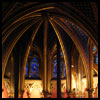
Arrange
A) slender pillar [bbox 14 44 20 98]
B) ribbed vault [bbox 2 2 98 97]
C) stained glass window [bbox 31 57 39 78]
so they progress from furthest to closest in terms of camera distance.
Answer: stained glass window [bbox 31 57 39 78], slender pillar [bbox 14 44 20 98], ribbed vault [bbox 2 2 98 97]

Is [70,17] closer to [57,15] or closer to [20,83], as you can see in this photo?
[57,15]

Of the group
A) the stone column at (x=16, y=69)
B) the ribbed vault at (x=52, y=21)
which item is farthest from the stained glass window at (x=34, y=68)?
the stone column at (x=16, y=69)

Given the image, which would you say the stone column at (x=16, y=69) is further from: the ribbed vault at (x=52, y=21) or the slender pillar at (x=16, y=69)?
the ribbed vault at (x=52, y=21)

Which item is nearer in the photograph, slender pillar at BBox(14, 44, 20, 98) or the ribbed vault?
the ribbed vault

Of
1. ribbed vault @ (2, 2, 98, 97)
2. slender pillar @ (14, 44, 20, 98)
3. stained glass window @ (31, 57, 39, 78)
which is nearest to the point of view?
ribbed vault @ (2, 2, 98, 97)

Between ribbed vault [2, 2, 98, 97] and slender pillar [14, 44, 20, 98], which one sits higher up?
ribbed vault [2, 2, 98, 97]

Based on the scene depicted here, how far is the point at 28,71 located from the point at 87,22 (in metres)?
11.5

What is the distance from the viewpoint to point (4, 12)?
18531 millimetres

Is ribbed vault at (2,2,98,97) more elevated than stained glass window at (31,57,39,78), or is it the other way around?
ribbed vault at (2,2,98,97)

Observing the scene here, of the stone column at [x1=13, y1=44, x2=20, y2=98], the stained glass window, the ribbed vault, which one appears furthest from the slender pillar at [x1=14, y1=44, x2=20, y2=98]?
the stained glass window

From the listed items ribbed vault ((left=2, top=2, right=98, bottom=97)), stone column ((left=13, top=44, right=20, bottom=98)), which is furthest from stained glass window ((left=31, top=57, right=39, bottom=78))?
stone column ((left=13, top=44, right=20, bottom=98))

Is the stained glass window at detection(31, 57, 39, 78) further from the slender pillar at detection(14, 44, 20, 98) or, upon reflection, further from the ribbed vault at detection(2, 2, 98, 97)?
the slender pillar at detection(14, 44, 20, 98)

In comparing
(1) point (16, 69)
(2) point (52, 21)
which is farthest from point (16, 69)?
(2) point (52, 21)

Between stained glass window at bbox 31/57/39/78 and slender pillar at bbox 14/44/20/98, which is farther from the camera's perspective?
stained glass window at bbox 31/57/39/78
